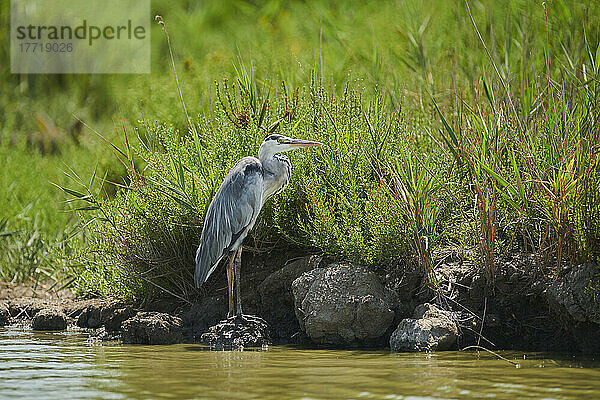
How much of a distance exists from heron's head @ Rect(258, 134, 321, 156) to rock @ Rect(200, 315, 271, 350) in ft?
3.88

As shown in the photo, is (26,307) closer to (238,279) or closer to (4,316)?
(4,316)

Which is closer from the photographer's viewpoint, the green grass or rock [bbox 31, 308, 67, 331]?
the green grass

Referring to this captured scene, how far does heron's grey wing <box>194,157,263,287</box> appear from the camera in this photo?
587 centimetres

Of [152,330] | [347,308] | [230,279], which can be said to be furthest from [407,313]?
[152,330]

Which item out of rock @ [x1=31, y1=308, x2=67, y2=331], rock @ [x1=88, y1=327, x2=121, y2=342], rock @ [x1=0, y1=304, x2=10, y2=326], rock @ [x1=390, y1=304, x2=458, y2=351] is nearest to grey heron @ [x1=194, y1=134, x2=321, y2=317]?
rock @ [x1=88, y1=327, x2=121, y2=342]

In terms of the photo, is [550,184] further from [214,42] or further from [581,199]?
[214,42]

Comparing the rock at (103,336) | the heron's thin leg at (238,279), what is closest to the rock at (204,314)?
the heron's thin leg at (238,279)

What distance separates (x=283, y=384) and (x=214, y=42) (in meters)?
7.72

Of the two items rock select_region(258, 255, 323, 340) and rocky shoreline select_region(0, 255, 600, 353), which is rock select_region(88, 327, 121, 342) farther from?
rock select_region(258, 255, 323, 340)

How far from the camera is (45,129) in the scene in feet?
37.6

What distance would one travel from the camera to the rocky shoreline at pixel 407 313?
5.14 metres

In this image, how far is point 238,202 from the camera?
5.87 metres

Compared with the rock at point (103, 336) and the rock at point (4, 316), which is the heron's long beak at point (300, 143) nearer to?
the rock at point (103, 336)

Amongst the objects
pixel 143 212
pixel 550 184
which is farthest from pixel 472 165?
pixel 143 212
